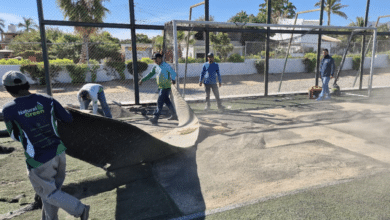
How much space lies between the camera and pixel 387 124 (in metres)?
6.83

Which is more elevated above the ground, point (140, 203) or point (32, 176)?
point (32, 176)

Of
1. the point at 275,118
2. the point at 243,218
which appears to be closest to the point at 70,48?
the point at 275,118

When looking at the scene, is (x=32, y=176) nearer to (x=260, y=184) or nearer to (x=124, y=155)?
(x=124, y=155)

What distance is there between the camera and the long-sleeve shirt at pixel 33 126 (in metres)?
2.55

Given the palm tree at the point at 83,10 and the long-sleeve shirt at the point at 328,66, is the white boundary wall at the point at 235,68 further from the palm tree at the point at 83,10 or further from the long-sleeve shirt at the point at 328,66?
the long-sleeve shirt at the point at 328,66

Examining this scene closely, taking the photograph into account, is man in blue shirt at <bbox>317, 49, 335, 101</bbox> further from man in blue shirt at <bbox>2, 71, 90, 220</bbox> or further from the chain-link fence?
man in blue shirt at <bbox>2, 71, 90, 220</bbox>

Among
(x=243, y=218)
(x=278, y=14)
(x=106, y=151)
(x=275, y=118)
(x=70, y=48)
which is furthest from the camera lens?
(x=278, y=14)

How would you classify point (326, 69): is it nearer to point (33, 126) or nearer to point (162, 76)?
point (162, 76)

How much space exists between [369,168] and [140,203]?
3432mm

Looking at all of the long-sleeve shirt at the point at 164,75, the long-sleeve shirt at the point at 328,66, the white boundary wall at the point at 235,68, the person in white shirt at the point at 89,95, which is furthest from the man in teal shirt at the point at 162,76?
the white boundary wall at the point at 235,68

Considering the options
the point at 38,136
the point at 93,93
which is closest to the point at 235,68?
the point at 93,93

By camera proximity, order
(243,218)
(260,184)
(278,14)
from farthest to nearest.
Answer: (278,14) < (260,184) < (243,218)

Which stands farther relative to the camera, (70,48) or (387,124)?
(70,48)

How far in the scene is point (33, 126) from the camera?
2.60 metres
